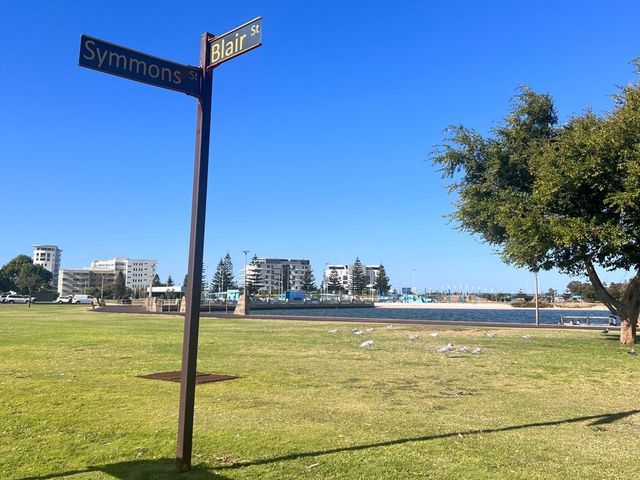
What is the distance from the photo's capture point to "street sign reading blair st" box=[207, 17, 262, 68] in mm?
5062

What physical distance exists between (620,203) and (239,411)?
13.5 m

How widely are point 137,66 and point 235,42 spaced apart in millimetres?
904

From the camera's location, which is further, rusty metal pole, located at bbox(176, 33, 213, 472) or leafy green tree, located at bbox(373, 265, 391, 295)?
leafy green tree, located at bbox(373, 265, 391, 295)

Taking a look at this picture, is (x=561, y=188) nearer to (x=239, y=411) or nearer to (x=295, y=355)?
(x=295, y=355)

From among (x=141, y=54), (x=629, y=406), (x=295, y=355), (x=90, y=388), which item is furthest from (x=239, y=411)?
(x=295, y=355)

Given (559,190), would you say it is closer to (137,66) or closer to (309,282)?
(137,66)

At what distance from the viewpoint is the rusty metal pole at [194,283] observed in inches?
204

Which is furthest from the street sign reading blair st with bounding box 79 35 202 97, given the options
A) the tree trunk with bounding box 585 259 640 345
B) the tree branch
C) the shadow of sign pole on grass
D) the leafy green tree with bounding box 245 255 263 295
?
the leafy green tree with bounding box 245 255 263 295

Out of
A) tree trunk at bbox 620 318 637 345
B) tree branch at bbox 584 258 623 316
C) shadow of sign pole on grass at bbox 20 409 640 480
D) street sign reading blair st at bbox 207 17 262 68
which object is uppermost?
street sign reading blair st at bbox 207 17 262 68

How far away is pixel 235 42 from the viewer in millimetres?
5250

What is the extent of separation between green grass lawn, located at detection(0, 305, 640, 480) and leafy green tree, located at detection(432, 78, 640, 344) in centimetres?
500

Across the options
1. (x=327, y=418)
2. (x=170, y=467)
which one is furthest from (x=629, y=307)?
(x=170, y=467)

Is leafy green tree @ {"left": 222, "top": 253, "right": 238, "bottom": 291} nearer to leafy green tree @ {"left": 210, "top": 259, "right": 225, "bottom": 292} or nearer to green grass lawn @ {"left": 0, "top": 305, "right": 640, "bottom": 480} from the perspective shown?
leafy green tree @ {"left": 210, "top": 259, "right": 225, "bottom": 292}

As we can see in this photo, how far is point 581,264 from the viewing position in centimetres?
2164
